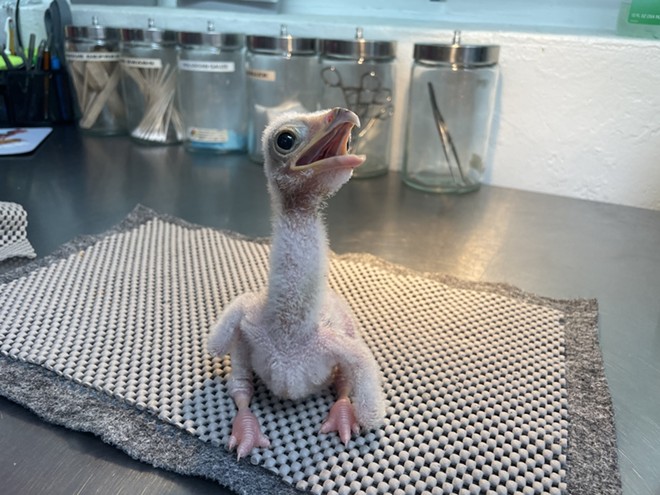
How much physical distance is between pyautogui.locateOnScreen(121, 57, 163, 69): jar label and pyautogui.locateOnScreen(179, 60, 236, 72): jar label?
0.07 meters

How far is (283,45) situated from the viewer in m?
0.90

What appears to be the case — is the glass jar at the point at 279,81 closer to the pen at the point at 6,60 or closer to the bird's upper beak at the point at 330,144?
the pen at the point at 6,60

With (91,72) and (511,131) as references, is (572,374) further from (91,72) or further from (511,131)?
(91,72)

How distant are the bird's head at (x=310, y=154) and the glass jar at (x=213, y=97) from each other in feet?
2.26

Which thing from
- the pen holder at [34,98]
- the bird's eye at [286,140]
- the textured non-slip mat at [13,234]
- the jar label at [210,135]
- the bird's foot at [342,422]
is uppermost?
the bird's eye at [286,140]

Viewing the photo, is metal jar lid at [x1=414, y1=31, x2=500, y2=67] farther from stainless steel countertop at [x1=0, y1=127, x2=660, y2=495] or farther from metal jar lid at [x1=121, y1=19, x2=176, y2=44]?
metal jar lid at [x1=121, y1=19, x2=176, y2=44]

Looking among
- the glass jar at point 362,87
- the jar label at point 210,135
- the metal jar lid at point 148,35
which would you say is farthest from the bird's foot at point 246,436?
the metal jar lid at point 148,35

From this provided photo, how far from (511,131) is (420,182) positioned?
0.17 metres

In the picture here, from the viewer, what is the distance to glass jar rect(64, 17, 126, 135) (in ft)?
3.41

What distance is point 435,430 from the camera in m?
0.38

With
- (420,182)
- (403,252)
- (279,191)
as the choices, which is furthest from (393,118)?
(279,191)

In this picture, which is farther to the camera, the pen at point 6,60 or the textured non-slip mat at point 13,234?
the pen at point 6,60

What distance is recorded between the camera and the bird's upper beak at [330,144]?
0.32 meters

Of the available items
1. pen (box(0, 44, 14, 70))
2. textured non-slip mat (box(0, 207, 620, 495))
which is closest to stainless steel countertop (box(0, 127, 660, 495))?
textured non-slip mat (box(0, 207, 620, 495))
